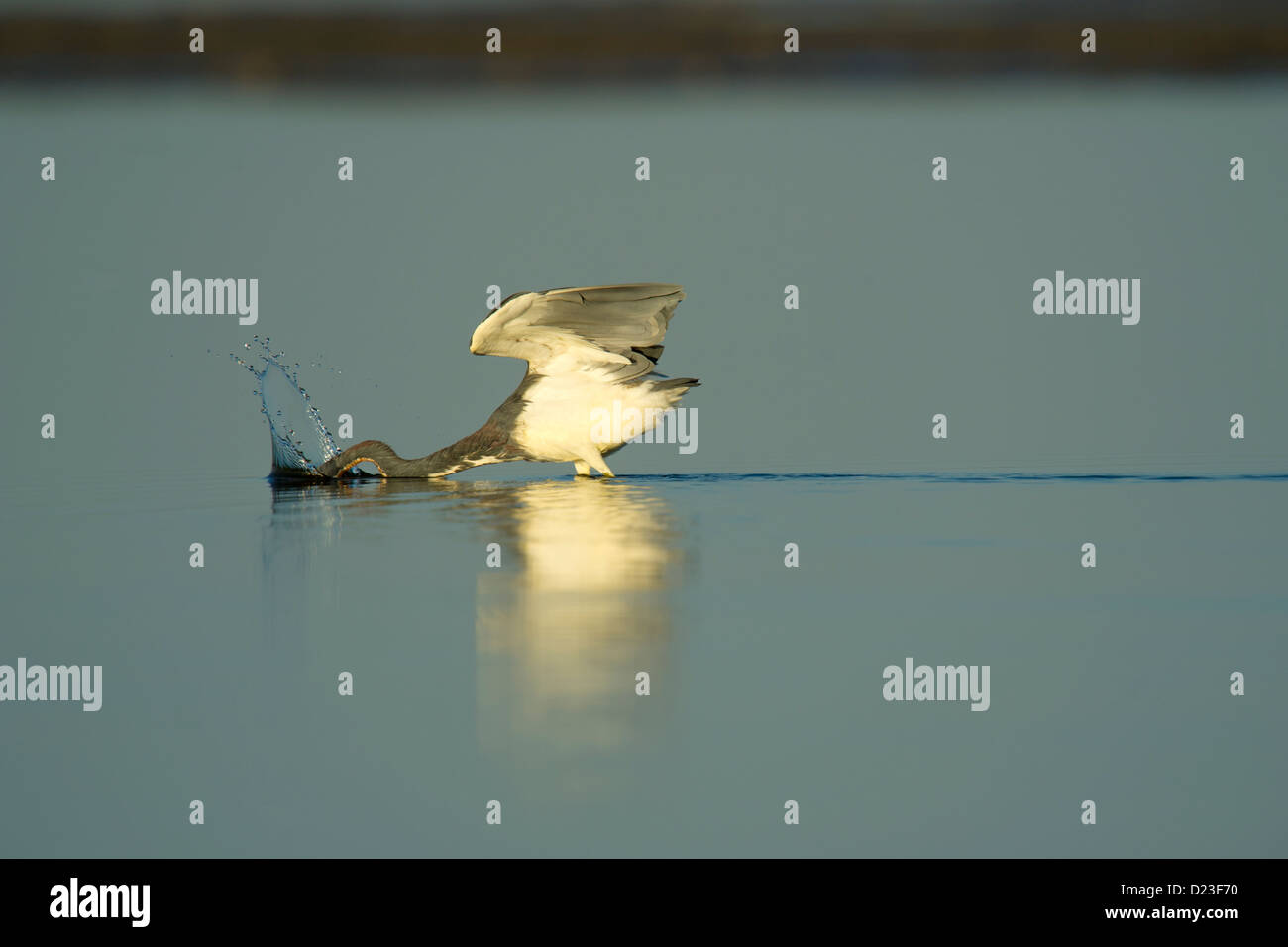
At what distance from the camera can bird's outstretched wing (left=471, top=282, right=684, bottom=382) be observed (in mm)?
10320

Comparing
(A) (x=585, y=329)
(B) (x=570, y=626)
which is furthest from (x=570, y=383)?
(B) (x=570, y=626)

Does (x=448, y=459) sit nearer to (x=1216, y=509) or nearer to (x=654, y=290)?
(x=654, y=290)

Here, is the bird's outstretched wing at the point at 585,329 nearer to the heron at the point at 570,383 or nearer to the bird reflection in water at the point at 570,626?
the heron at the point at 570,383

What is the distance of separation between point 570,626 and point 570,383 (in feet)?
20.1

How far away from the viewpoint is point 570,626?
5418mm

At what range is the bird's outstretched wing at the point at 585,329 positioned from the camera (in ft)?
33.9

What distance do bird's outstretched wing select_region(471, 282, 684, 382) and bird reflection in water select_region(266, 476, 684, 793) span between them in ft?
4.58

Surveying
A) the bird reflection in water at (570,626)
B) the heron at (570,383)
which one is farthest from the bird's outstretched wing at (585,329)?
the bird reflection in water at (570,626)

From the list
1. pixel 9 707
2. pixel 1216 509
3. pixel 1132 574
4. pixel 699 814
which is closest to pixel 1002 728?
pixel 699 814

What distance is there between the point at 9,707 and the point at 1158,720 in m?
3.79

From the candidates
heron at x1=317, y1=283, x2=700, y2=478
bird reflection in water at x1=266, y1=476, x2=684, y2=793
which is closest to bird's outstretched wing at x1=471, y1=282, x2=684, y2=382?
heron at x1=317, y1=283, x2=700, y2=478

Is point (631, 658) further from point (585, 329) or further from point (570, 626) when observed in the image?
point (585, 329)

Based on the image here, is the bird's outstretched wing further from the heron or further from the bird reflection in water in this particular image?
the bird reflection in water

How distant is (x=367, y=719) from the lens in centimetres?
436
